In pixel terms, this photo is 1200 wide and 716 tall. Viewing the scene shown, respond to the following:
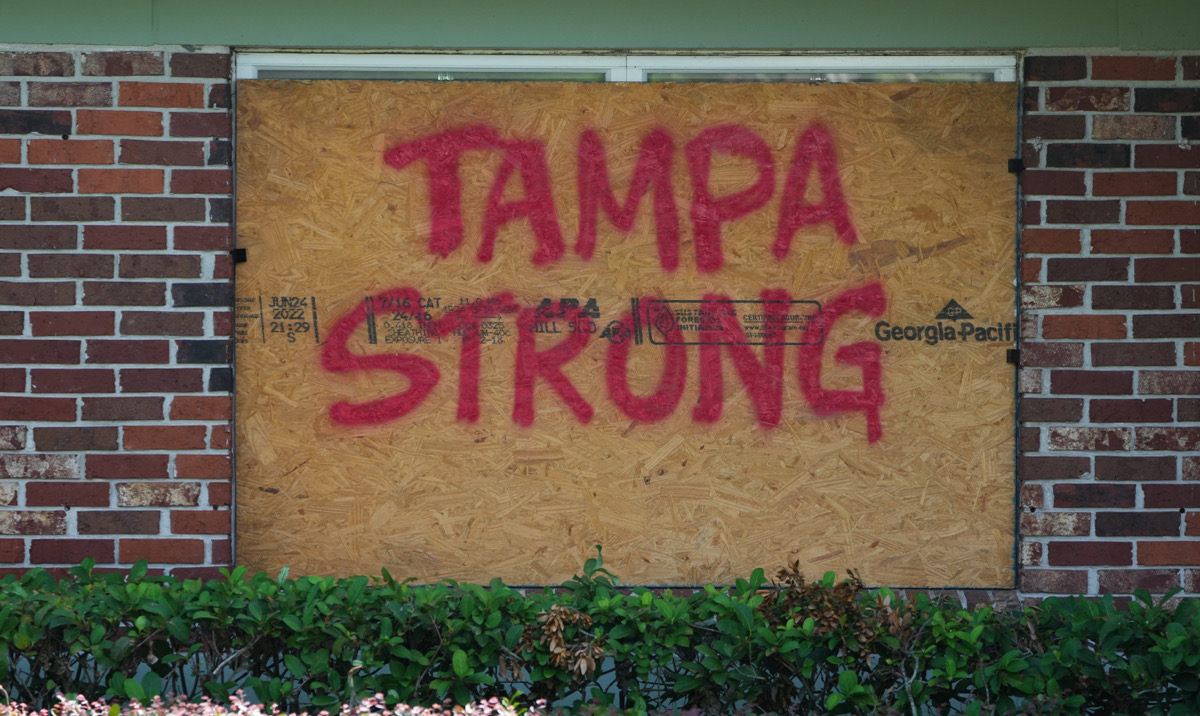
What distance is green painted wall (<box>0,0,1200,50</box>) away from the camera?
3.88 meters

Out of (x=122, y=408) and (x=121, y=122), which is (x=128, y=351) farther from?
(x=121, y=122)

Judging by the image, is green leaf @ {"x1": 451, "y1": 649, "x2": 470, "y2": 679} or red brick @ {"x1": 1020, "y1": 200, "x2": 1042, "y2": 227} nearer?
green leaf @ {"x1": 451, "y1": 649, "x2": 470, "y2": 679}

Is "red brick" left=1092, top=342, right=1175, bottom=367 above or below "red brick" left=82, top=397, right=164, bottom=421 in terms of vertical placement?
above

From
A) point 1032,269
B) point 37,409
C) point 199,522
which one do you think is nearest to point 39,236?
point 37,409

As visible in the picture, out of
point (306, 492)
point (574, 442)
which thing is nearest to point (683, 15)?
point (574, 442)

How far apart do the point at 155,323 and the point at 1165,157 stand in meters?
3.99

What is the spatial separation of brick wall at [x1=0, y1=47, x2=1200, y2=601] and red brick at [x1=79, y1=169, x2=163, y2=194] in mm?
11

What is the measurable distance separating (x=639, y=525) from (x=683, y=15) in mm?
2039

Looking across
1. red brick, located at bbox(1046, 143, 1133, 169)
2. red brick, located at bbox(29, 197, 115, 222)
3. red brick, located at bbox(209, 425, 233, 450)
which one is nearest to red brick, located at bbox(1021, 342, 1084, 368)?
red brick, located at bbox(1046, 143, 1133, 169)

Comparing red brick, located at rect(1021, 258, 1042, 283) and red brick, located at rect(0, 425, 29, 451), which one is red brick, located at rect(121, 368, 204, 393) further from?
red brick, located at rect(1021, 258, 1042, 283)

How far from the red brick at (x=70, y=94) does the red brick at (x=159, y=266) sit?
0.61m

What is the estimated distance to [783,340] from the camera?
13.0ft

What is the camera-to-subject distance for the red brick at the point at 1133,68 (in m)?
3.89

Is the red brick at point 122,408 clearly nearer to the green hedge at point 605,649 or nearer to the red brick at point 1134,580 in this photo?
the green hedge at point 605,649
